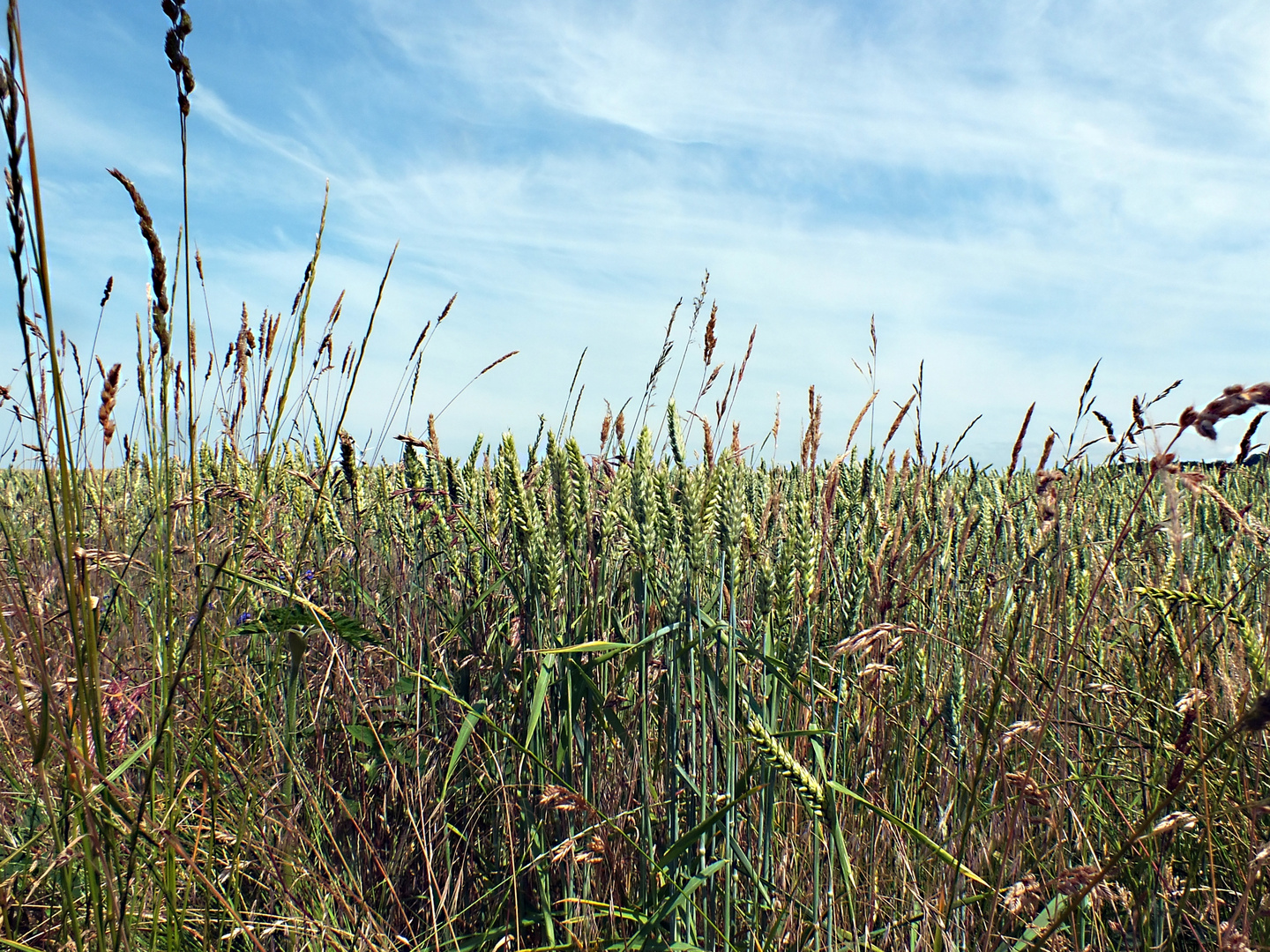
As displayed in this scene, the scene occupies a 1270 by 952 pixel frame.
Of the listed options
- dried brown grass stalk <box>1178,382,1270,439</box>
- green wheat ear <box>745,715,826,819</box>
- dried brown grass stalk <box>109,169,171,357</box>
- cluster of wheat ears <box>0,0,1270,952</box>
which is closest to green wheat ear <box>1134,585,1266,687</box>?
cluster of wheat ears <box>0,0,1270,952</box>

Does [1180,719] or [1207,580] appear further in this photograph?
[1207,580]

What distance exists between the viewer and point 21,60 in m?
0.84

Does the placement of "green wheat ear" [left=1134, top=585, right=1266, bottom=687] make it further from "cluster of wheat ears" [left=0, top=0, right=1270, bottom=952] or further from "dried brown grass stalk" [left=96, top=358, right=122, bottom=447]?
"dried brown grass stalk" [left=96, top=358, right=122, bottom=447]

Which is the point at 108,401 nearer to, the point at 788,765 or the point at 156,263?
the point at 156,263

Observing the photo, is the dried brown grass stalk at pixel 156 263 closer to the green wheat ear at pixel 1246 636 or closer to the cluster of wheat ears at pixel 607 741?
the cluster of wheat ears at pixel 607 741

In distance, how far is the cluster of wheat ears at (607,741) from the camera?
1112 mm

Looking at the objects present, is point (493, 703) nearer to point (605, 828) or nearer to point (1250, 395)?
point (605, 828)

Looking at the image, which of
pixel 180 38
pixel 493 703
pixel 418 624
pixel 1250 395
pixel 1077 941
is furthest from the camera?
pixel 418 624

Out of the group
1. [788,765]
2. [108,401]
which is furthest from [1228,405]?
Answer: [108,401]

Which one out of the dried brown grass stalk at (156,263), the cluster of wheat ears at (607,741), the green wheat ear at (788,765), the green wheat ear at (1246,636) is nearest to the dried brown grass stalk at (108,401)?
the cluster of wheat ears at (607,741)

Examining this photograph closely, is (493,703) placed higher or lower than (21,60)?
lower

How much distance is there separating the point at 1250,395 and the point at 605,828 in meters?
1.18

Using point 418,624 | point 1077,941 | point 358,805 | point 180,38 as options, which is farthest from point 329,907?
point 180,38

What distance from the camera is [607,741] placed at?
1529mm
